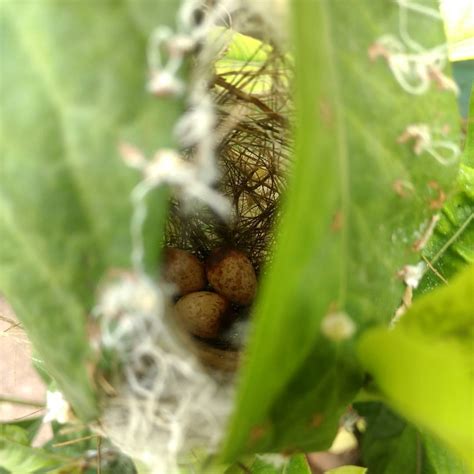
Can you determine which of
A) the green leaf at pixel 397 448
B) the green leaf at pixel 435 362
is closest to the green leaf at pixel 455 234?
the green leaf at pixel 397 448

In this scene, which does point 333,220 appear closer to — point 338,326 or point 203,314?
point 338,326

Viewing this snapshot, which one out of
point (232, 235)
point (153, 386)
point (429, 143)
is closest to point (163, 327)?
point (153, 386)

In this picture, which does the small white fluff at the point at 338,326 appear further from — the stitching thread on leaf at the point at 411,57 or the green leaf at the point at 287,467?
the green leaf at the point at 287,467

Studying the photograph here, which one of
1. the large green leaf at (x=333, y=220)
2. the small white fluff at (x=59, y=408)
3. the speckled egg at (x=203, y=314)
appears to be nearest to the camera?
the large green leaf at (x=333, y=220)

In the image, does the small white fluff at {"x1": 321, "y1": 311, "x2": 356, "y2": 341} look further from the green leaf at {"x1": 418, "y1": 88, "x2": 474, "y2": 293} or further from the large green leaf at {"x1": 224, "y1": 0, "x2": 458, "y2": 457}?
the green leaf at {"x1": 418, "y1": 88, "x2": 474, "y2": 293}

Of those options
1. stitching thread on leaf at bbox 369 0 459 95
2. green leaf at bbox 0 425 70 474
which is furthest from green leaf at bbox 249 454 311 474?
stitching thread on leaf at bbox 369 0 459 95

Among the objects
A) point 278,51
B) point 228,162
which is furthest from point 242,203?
point 278,51
